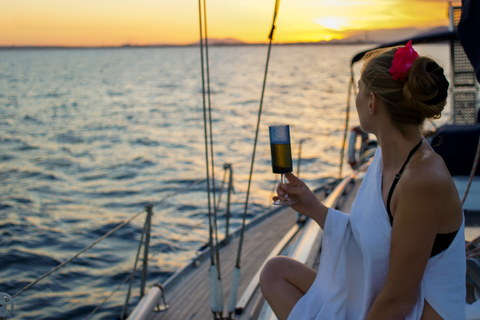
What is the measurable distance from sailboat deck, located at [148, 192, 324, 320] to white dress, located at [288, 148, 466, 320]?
1.76m

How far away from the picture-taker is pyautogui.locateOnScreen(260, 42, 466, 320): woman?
4.12 ft

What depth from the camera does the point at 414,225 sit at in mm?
1240

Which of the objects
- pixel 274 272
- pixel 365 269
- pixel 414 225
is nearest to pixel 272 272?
pixel 274 272

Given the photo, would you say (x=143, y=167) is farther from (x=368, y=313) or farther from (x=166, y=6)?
(x=368, y=313)

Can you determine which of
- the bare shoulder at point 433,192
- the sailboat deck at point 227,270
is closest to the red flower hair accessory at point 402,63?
the bare shoulder at point 433,192

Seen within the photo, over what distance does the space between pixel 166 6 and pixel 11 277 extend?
491 cm

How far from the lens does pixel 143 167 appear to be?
508 inches

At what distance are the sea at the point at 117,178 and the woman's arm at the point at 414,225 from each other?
479mm

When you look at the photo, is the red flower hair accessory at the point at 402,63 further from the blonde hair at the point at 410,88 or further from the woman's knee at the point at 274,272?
the woman's knee at the point at 274,272

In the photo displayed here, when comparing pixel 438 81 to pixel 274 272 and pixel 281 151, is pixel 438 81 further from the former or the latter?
pixel 274 272

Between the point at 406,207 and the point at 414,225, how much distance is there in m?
0.05

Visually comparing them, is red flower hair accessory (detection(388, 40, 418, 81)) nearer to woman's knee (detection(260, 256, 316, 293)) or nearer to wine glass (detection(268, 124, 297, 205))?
wine glass (detection(268, 124, 297, 205))

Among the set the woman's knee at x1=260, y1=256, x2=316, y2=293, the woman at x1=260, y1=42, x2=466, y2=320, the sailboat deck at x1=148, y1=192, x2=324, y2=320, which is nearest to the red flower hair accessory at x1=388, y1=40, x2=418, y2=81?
the woman at x1=260, y1=42, x2=466, y2=320

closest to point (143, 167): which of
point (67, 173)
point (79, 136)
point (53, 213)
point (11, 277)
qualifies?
point (67, 173)
